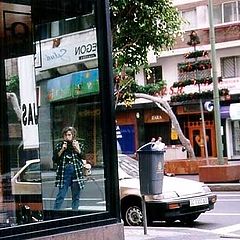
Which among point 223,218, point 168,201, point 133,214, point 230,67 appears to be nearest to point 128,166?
point 133,214

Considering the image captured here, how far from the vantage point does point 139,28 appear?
43.5 feet

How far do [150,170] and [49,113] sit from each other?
2.90 m

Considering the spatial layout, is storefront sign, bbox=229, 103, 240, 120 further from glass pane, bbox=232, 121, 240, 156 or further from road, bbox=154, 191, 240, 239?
road, bbox=154, 191, 240, 239

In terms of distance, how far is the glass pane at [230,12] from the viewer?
3559 cm

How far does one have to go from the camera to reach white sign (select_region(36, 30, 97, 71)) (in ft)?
25.6

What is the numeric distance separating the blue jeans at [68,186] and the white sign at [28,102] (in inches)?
20.7

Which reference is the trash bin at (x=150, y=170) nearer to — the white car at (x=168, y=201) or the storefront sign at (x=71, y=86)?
the white car at (x=168, y=201)

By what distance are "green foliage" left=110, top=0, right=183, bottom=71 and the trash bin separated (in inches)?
138

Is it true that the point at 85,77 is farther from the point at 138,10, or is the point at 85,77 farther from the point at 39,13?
the point at 138,10

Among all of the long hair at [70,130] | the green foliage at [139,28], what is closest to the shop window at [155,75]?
the green foliage at [139,28]

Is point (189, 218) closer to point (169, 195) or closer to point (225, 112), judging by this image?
point (169, 195)

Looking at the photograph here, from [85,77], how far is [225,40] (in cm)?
2823

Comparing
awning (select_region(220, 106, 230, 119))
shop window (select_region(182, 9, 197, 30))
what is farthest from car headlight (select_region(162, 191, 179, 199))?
shop window (select_region(182, 9, 197, 30))

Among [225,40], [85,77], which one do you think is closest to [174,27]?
[85,77]
